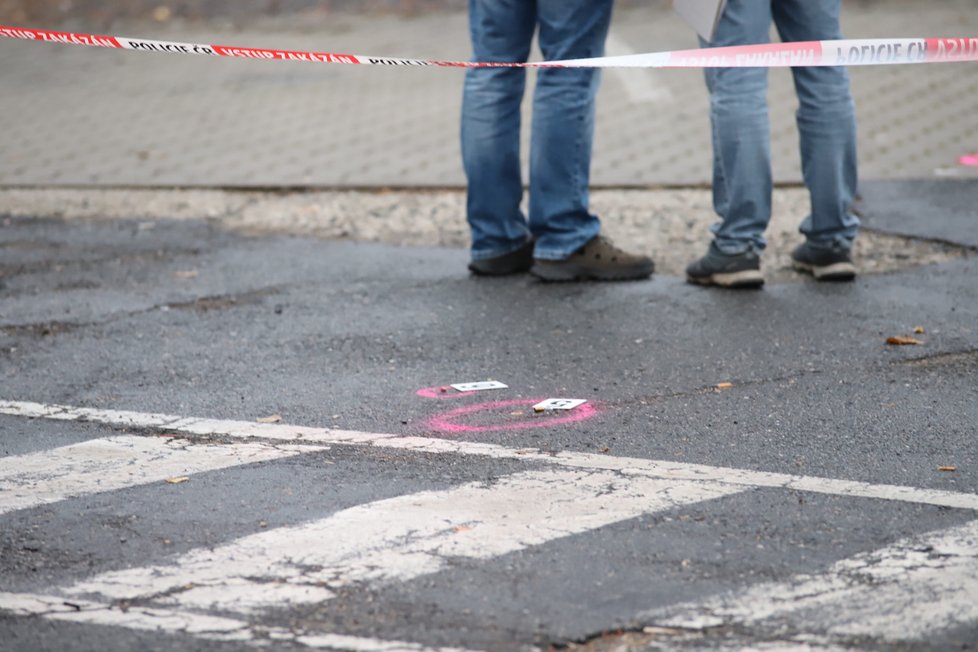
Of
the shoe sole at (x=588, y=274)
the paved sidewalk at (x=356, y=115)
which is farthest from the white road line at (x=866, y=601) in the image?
the paved sidewalk at (x=356, y=115)

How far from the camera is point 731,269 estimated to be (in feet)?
19.4

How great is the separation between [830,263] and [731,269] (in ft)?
1.40

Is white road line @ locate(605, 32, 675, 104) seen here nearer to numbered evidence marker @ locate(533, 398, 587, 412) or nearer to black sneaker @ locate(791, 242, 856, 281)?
black sneaker @ locate(791, 242, 856, 281)

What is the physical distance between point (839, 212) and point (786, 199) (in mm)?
1461

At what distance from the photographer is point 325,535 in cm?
350

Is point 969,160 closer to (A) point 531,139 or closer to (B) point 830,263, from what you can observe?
(B) point 830,263

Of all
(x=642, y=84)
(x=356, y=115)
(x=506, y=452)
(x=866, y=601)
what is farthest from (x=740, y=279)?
(x=642, y=84)

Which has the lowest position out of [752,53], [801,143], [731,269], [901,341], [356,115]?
[901,341]

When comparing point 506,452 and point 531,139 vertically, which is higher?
point 531,139

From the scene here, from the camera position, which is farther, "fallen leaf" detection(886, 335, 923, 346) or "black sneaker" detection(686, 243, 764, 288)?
"black sneaker" detection(686, 243, 764, 288)

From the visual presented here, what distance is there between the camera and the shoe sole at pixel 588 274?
6156mm

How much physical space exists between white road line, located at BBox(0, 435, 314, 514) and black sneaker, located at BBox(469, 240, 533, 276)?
223 centimetres

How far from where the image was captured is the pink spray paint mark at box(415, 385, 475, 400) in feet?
15.3

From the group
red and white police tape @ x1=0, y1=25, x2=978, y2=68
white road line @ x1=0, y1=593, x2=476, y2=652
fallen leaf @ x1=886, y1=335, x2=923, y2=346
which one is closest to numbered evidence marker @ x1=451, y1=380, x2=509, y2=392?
red and white police tape @ x1=0, y1=25, x2=978, y2=68
